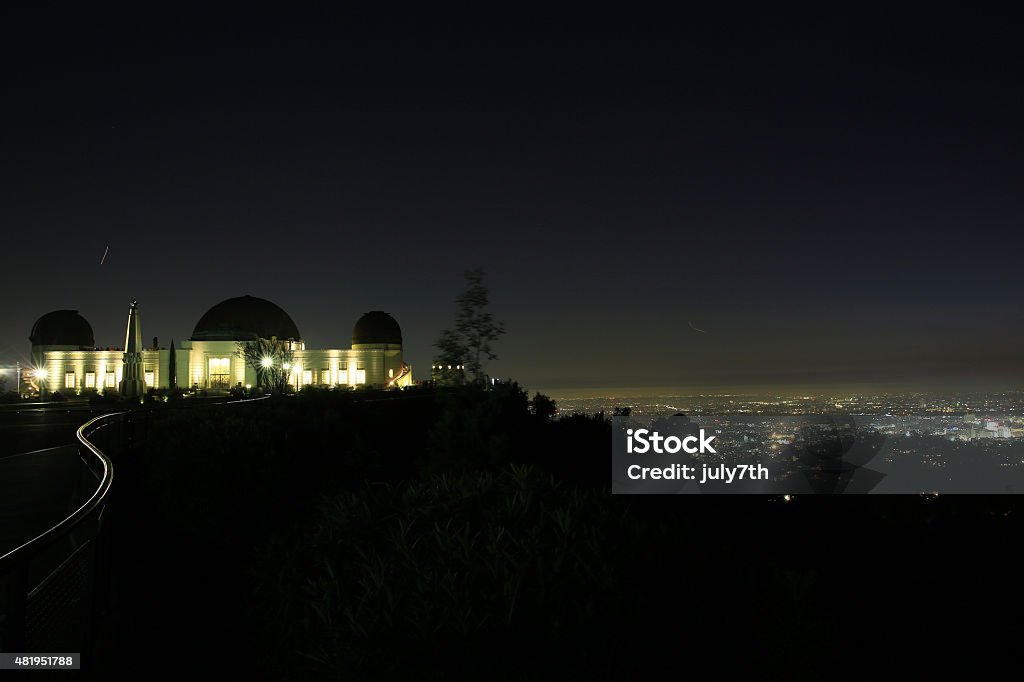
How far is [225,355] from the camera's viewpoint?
235 ft

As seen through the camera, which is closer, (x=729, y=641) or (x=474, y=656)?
(x=474, y=656)

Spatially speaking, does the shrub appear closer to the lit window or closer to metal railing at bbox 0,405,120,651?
metal railing at bbox 0,405,120,651

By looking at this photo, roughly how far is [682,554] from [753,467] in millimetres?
11025

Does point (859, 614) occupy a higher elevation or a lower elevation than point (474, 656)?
lower

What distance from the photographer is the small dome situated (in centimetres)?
7769

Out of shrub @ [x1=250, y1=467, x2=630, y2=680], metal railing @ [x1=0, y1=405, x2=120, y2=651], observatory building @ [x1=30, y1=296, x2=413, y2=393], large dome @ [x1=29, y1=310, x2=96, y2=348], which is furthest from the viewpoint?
large dome @ [x1=29, y1=310, x2=96, y2=348]

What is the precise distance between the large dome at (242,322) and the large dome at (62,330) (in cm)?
1288

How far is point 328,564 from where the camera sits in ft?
14.2

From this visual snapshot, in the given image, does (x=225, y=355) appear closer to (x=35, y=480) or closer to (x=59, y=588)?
(x=35, y=480)

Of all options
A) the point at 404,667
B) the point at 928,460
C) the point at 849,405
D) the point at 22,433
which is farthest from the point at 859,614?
the point at 22,433

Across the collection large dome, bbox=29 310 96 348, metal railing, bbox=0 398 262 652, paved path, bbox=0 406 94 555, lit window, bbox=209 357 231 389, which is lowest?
paved path, bbox=0 406 94 555

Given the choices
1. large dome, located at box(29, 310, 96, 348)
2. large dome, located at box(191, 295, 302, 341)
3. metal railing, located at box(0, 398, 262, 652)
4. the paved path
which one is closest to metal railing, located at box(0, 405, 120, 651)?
metal railing, located at box(0, 398, 262, 652)

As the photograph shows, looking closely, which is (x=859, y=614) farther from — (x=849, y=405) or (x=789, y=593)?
(x=849, y=405)

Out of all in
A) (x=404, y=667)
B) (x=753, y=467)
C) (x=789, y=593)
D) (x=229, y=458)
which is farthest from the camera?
(x=753, y=467)
